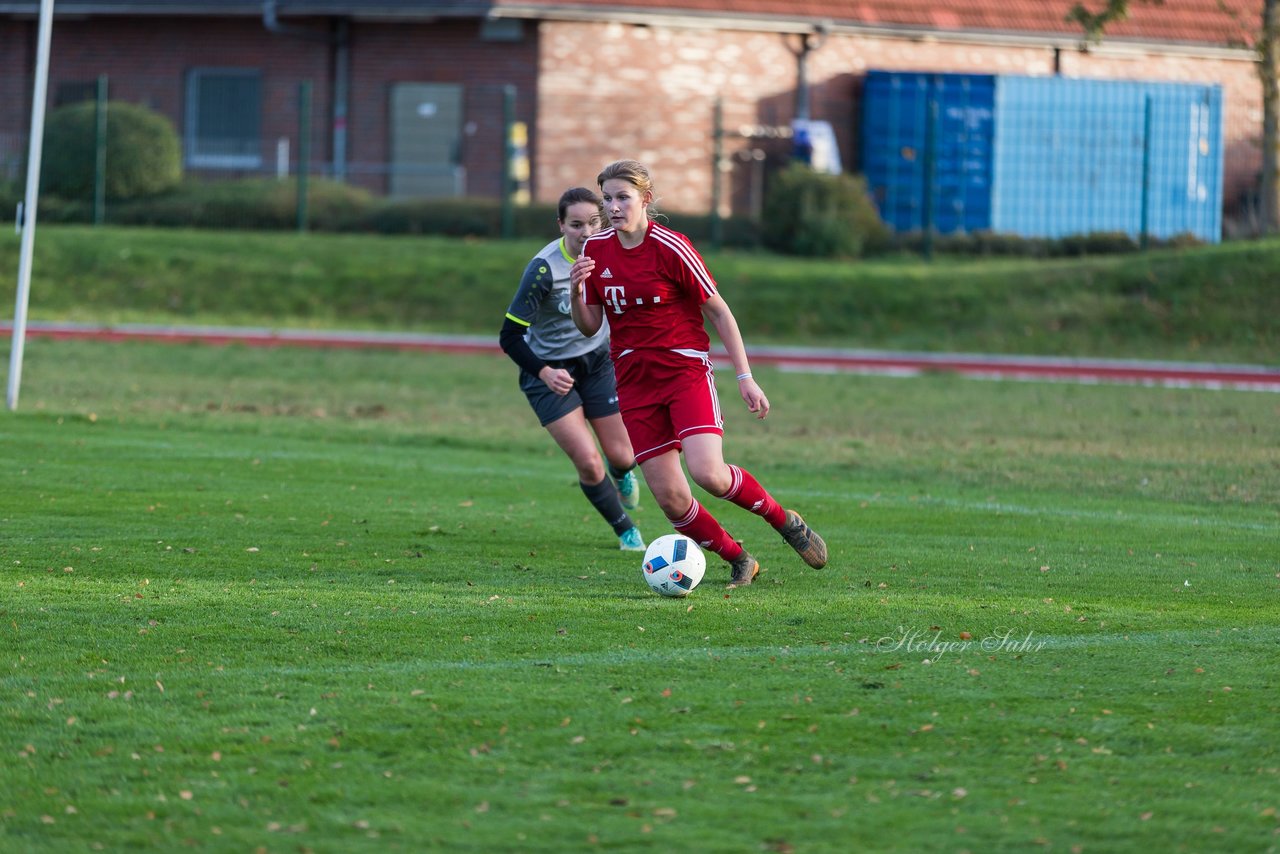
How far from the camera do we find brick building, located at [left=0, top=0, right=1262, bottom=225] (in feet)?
100

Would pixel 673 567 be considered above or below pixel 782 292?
below

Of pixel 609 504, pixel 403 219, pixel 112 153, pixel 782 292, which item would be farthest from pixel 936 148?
pixel 609 504

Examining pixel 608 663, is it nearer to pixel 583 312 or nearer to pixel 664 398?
pixel 664 398

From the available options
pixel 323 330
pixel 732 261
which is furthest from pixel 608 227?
pixel 732 261

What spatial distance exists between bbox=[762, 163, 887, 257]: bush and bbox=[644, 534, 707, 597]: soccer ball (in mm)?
20176

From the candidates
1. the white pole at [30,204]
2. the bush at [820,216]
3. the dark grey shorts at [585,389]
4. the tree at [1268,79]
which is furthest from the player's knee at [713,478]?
the tree at [1268,79]

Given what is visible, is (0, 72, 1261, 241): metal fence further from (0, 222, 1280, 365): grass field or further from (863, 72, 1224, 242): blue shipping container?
(0, 222, 1280, 365): grass field

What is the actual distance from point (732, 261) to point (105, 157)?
1097 centimetres

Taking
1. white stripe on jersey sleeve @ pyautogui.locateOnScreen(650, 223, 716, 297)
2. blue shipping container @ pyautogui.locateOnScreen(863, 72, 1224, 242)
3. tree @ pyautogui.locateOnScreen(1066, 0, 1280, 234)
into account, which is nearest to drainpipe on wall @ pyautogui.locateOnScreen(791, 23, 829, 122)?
blue shipping container @ pyautogui.locateOnScreen(863, 72, 1224, 242)

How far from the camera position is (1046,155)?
98.0ft

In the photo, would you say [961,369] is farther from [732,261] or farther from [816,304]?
[732,261]

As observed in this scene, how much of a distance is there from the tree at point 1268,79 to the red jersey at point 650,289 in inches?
836

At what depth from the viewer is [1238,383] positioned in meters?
20.0

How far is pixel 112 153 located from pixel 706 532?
23.6 m
